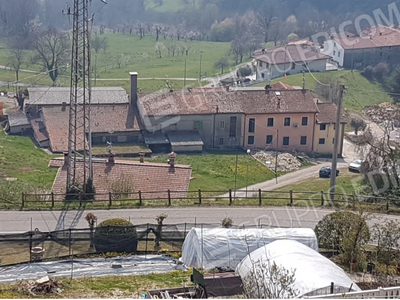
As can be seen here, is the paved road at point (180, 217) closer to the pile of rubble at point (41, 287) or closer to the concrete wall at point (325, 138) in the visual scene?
the pile of rubble at point (41, 287)

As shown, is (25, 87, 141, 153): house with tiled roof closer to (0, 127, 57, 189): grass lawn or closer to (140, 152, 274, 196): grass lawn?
(0, 127, 57, 189): grass lawn

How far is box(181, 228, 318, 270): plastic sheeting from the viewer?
16.8 meters

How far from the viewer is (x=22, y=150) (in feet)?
133

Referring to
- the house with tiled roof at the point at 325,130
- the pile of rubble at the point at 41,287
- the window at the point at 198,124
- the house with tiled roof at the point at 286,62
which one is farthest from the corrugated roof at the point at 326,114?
the pile of rubble at the point at 41,287

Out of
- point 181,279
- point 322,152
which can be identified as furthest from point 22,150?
point 181,279

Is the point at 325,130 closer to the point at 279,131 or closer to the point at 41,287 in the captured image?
the point at 279,131

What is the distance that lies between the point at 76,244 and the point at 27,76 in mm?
54572

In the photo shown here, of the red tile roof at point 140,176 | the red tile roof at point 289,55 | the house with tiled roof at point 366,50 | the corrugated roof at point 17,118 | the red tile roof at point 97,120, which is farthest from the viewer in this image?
the house with tiled roof at point 366,50

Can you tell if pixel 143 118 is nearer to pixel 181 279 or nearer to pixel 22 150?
pixel 22 150

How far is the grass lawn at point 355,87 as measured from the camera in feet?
196

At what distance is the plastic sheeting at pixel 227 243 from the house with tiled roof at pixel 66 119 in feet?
83.6

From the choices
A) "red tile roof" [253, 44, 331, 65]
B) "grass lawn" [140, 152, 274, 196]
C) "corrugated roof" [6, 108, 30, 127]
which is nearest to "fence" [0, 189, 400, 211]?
"grass lawn" [140, 152, 274, 196]

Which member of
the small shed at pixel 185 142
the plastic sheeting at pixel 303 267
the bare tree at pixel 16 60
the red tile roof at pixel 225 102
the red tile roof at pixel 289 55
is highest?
the red tile roof at pixel 289 55

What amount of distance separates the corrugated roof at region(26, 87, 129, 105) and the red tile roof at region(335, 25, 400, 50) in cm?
3031
